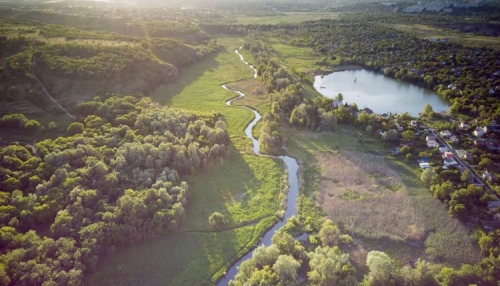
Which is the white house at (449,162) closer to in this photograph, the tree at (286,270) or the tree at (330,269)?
the tree at (330,269)

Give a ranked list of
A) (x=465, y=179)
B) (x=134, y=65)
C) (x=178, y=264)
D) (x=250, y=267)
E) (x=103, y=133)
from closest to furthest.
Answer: (x=250, y=267) < (x=178, y=264) < (x=465, y=179) < (x=103, y=133) < (x=134, y=65)

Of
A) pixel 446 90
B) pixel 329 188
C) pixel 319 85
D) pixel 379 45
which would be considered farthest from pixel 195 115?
pixel 379 45

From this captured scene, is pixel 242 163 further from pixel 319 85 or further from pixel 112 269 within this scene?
pixel 319 85

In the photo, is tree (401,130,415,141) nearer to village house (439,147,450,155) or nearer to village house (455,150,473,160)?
village house (439,147,450,155)

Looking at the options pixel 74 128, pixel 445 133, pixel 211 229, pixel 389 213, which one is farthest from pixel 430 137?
pixel 74 128

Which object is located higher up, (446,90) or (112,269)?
(446,90)

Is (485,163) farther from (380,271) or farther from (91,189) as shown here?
(91,189)
